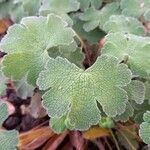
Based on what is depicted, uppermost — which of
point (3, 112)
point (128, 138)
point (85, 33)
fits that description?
point (3, 112)

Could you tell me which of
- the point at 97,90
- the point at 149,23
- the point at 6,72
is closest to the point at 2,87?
the point at 6,72

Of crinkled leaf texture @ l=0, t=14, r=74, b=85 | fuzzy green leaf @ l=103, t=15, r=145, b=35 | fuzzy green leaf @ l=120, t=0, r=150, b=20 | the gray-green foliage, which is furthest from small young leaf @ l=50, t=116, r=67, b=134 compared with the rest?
fuzzy green leaf @ l=120, t=0, r=150, b=20

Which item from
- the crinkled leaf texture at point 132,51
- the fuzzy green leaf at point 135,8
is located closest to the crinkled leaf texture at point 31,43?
the crinkled leaf texture at point 132,51

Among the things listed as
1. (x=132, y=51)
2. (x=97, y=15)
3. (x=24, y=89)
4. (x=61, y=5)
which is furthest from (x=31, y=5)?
(x=132, y=51)

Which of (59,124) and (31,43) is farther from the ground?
(31,43)

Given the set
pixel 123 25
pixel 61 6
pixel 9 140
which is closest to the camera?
pixel 9 140

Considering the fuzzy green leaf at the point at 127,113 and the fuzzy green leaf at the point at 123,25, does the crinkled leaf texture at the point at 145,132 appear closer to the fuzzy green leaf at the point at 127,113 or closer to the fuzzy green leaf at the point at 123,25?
the fuzzy green leaf at the point at 127,113

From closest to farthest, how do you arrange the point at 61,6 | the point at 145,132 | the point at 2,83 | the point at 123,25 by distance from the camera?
1. the point at 145,132
2. the point at 2,83
3. the point at 123,25
4. the point at 61,6

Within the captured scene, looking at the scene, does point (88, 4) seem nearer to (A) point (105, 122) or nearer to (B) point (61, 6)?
(B) point (61, 6)

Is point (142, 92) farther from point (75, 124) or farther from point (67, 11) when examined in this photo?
point (67, 11)
